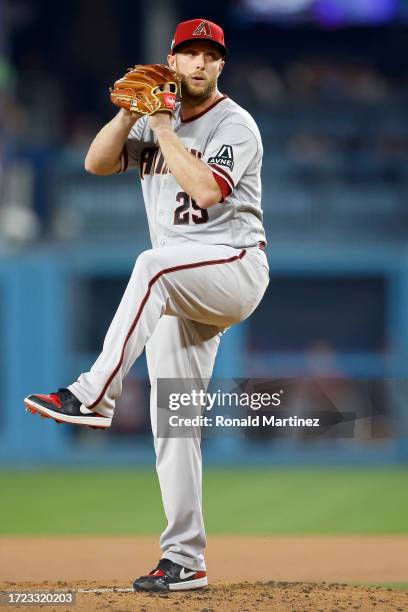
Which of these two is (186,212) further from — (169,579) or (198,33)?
(169,579)

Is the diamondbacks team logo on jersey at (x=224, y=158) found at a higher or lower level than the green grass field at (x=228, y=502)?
higher

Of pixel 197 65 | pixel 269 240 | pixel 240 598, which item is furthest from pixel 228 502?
pixel 197 65

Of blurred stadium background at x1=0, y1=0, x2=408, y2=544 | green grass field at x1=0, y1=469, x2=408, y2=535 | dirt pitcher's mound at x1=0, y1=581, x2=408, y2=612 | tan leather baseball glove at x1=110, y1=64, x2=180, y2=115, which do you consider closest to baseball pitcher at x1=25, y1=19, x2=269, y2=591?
tan leather baseball glove at x1=110, y1=64, x2=180, y2=115

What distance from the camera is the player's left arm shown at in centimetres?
361

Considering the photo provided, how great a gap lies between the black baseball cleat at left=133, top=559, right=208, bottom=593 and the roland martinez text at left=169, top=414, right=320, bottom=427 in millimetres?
515

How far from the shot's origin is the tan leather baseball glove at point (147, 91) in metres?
3.68

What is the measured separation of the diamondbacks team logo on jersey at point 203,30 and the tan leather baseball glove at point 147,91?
0.21m

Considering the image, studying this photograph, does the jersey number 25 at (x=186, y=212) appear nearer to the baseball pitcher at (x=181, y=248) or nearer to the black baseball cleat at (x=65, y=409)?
the baseball pitcher at (x=181, y=248)

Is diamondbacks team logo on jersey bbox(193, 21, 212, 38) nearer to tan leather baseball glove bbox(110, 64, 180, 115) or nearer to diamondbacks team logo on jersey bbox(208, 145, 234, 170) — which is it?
tan leather baseball glove bbox(110, 64, 180, 115)

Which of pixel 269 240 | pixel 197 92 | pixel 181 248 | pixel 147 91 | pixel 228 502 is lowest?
pixel 228 502

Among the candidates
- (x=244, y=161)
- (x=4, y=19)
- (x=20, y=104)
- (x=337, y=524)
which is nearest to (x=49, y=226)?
(x=20, y=104)

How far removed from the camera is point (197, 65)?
12.7 ft

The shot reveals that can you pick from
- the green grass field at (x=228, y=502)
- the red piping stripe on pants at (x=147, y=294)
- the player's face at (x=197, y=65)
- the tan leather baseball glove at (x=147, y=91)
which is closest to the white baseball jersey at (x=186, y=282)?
the red piping stripe on pants at (x=147, y=294)

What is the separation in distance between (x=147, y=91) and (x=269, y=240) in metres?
8.56
